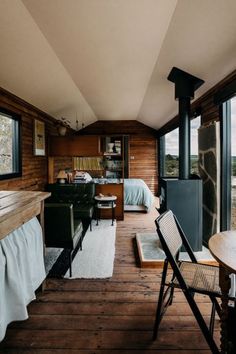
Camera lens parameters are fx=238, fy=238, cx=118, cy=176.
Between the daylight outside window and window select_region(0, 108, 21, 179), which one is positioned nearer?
window select_region(0, 108, 21, 179)

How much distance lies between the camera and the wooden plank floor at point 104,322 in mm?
1713

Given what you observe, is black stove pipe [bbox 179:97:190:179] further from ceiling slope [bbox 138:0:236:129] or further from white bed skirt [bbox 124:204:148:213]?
white bed skirt [bbox 124:204:148:213]

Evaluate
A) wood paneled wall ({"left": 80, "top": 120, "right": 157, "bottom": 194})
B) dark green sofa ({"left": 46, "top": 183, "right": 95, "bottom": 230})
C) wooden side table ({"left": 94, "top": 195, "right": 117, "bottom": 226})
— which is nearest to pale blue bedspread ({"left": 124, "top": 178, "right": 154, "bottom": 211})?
wooden side table ({"left": 94, "top": 195, "right": 117, "bottom": 226})

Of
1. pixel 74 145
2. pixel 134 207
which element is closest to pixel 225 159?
pixel 134 207

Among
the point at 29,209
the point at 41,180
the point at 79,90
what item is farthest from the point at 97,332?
the point at 79,90

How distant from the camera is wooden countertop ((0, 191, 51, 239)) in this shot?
1.59 meters

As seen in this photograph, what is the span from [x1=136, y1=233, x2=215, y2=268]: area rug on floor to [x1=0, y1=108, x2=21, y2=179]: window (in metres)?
Answer: 2.15

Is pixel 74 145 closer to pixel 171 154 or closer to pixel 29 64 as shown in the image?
pixel 29 64

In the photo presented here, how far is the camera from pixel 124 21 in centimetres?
230

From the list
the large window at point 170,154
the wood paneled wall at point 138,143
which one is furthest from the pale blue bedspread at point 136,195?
the wood paneled wall at point 138,143

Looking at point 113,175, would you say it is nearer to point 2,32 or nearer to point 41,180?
point 41,180

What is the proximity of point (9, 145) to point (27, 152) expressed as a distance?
50 centimetres

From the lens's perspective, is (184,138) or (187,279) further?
(184,138)

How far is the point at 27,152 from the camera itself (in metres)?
4.05
